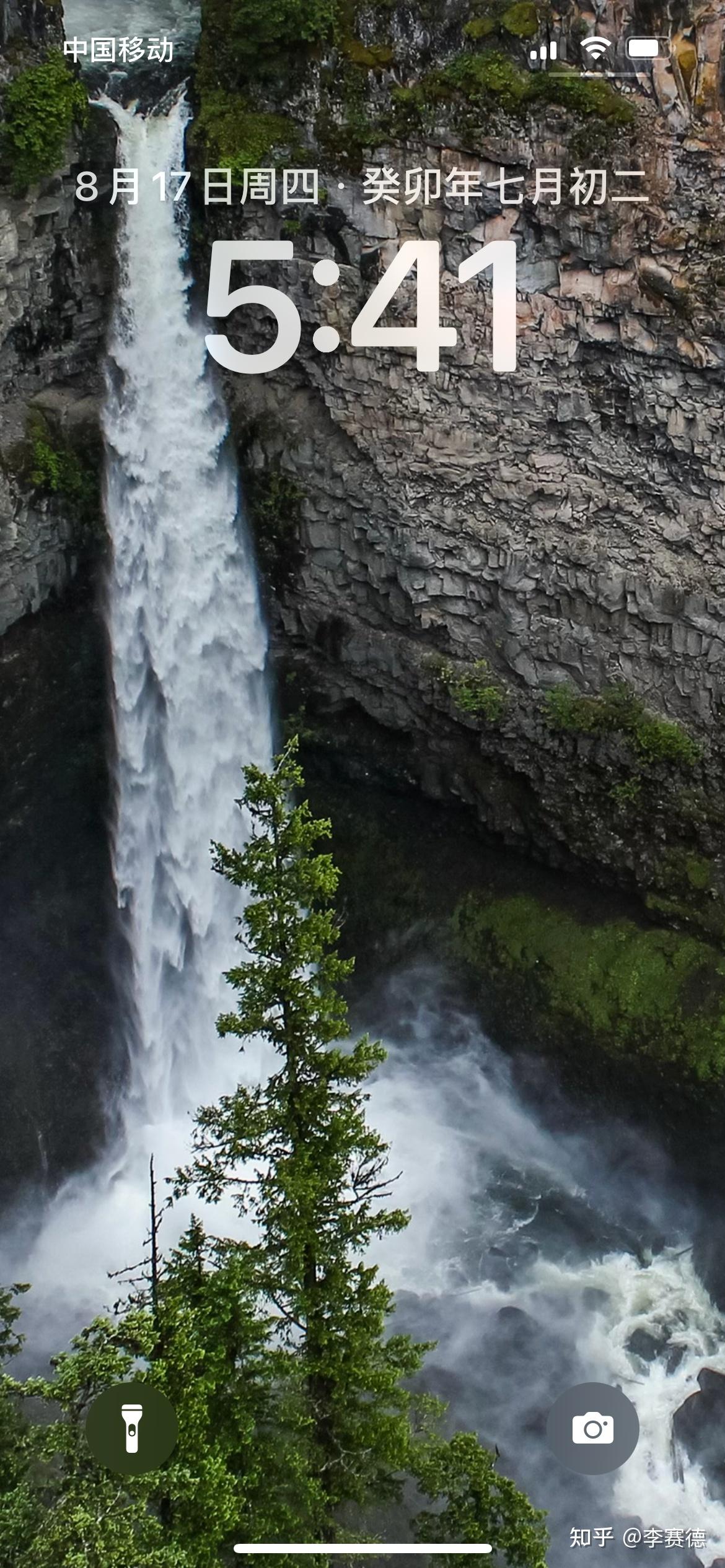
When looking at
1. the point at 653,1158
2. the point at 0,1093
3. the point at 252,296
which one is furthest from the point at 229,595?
the point at 653,1158

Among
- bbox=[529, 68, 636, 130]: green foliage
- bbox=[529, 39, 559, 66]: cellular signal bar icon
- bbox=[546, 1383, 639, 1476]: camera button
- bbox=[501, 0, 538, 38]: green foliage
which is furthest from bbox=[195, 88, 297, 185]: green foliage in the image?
bbox=[546, 1383, 639, 1476]: camera button

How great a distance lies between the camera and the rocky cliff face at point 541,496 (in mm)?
17172

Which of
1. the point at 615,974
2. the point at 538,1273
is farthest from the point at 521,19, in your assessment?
the point at 538,1273

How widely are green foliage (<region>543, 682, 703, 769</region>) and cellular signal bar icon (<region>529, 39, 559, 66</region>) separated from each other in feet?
22.8

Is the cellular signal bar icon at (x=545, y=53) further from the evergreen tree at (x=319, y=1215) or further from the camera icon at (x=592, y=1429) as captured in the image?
the camera icon at (x=592, y=1429)

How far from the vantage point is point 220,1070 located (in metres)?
19.8

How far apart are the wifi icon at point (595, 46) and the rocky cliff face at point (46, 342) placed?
5.43m

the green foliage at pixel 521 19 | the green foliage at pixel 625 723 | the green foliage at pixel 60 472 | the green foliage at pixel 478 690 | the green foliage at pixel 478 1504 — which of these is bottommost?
the green foliage at pixel 478 1504

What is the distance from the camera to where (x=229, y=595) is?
2020 cm

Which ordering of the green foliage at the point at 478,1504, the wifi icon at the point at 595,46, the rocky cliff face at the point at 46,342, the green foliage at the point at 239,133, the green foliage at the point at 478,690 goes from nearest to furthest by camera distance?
the green foliage at the point at 478,1504 → the wifi icon at the point at 595,46 → the rocky cliff face at the point at 46,342 → the green foliage at the point at 239,133 → the green foliage at the point at 478,690

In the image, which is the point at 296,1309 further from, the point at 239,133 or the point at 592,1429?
the point at 239,133

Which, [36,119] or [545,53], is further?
[36,119]

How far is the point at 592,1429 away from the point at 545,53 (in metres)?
13.9

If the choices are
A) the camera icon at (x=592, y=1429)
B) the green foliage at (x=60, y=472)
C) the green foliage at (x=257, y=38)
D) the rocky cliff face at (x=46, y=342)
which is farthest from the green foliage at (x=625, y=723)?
the green foliage at (x=257, y=38)
